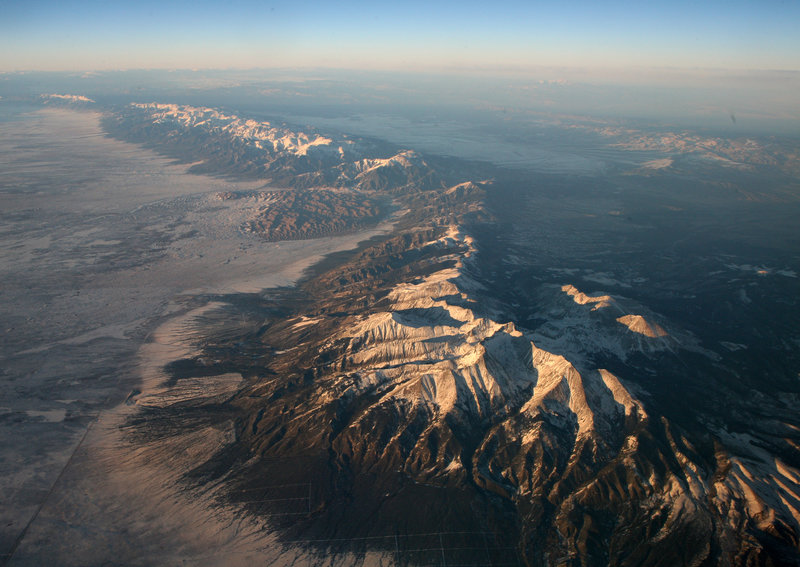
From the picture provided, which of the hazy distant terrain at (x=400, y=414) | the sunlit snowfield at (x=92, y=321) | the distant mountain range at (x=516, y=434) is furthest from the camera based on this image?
the sunlit snowfield at (x=92, y=321)

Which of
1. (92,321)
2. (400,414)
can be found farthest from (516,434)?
(92,321)

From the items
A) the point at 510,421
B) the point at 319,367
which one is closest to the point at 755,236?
the point at 510,421

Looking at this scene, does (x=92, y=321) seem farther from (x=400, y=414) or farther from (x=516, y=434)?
(x=516, y=434)

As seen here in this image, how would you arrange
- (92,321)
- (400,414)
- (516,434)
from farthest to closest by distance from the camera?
(92,321)
(400,414)
(516,434)

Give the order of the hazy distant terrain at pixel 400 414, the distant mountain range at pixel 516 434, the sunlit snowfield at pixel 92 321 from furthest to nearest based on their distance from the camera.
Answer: the sunlit snowfield at pixel 92 321, the hazy distant terrain at pixel 400 414, the distant mountain range at pixel 516 434

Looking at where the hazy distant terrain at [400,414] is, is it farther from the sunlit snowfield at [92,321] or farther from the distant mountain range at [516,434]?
the sunlit snowfield at [92,321]

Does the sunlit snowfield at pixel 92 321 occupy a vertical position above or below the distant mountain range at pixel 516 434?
below

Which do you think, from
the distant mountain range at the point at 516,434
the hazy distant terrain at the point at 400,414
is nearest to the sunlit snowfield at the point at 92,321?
the hazy distant terrain at the point at 400,414

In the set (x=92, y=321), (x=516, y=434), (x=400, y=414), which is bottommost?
(x=92, y=321)

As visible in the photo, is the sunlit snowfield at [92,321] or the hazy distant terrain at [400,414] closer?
the hazy distant terrain at [400,414]
